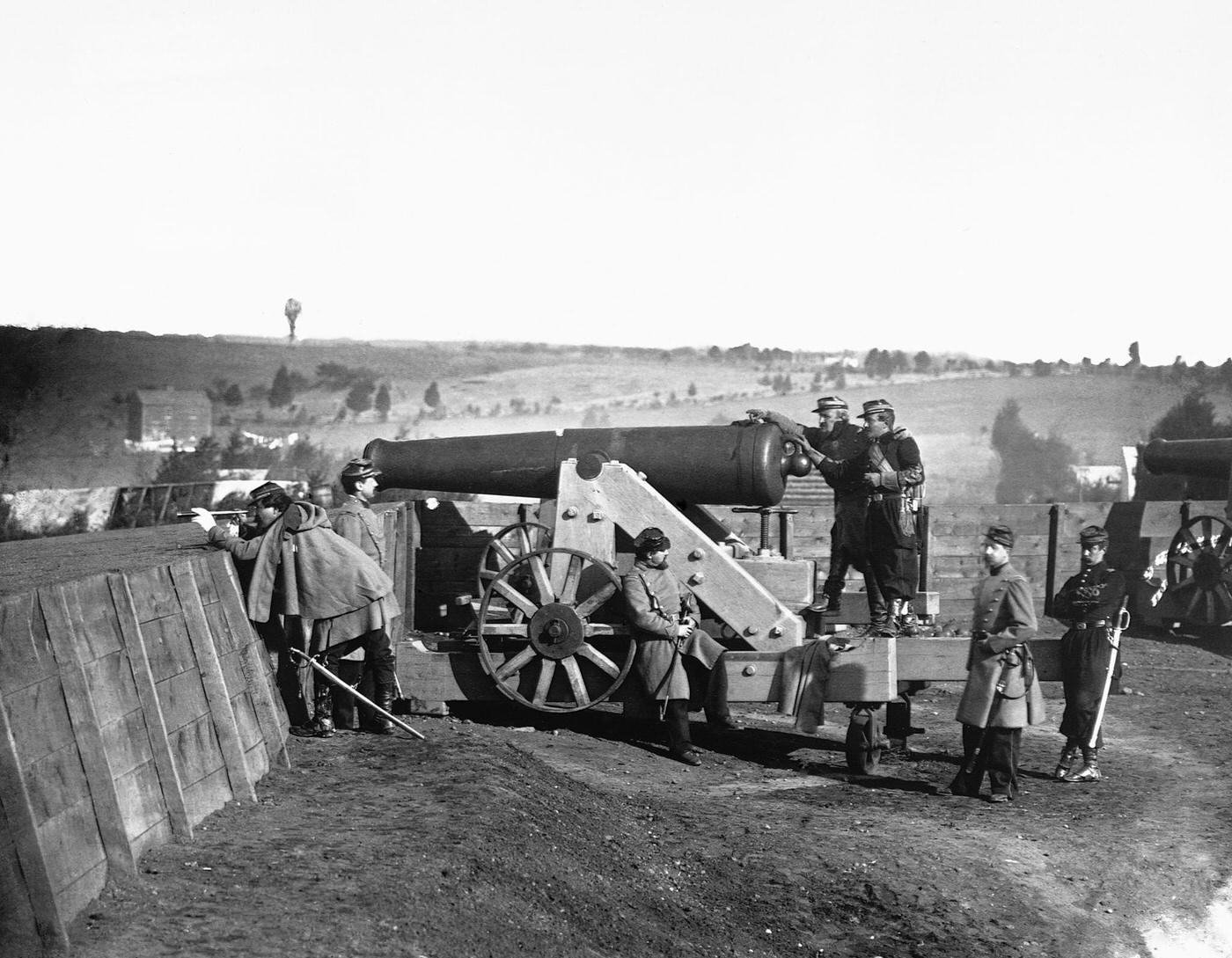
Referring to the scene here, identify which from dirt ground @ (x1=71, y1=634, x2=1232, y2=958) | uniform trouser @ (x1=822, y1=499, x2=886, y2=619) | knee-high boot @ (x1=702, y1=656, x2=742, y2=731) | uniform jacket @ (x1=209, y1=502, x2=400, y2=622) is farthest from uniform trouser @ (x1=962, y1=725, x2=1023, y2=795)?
uniform jacket @ (x1=209, y1=502, x2=400, y2=622)

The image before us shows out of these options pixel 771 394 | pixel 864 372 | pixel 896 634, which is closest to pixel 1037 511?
pixel 896 634

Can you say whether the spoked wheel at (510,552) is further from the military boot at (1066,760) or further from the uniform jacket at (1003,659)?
the military boot at (1066,760)

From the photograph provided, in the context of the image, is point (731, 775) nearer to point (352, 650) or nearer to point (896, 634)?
point (896, 634)

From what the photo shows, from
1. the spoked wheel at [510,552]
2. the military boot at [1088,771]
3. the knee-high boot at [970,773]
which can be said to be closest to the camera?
the knee-high boot at [970,773]

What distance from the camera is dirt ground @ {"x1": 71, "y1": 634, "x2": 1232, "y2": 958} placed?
16.4 ft

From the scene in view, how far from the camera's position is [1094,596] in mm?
8617

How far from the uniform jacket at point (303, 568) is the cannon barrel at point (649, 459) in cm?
156

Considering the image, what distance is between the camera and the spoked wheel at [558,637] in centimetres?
890

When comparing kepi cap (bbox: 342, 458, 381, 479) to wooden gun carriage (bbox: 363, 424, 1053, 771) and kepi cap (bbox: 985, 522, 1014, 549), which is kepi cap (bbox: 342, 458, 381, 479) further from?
kepi cap (bbox: 985, 522, 1014, 549)

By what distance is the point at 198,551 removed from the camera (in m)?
7.83

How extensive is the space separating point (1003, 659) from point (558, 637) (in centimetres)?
266

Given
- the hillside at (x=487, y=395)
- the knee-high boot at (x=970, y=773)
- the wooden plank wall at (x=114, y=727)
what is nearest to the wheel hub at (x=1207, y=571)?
the knee-high boot at (x=970, y=773)

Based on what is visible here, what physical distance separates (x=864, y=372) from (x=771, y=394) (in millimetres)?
6444

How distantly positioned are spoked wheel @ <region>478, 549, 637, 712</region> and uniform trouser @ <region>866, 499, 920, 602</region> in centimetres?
188
